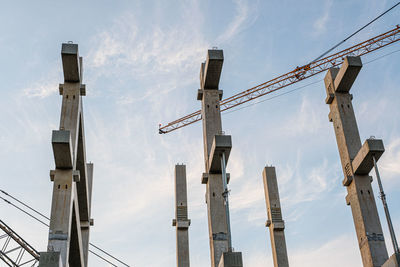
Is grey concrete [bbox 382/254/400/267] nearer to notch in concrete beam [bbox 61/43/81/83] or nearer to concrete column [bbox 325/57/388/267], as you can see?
concrete column [bbox 325/57/388/267]

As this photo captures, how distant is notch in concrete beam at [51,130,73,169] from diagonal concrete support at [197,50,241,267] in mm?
4275

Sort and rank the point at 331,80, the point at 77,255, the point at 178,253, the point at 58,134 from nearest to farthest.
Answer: the point at 58,134 < the point at 331,80 < the point at 77,255 < the point at 178,253

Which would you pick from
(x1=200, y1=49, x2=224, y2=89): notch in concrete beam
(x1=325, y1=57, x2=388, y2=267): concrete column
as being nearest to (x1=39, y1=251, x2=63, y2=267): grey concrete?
(x1=200, y1=49, x2=224, y2=89): notch in concrete beam

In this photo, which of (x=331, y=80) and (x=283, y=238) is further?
(x=283, y=238)

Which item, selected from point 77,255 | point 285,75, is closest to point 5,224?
point 77,255

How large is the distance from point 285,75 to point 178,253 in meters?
36.6

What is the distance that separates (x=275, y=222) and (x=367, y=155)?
8938mm

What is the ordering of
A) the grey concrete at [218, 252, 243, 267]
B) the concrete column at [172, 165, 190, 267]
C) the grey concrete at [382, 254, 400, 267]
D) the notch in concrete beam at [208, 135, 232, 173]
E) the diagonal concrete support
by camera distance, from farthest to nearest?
the concrete column at [172, 165, 190, 267]
the diagonal concrete support
the notch in concrete beam at [208, 135, 232, 173]
the grey concrete at [218, 252, 243, 267]
the grey concrete at [382, 254, 400, 267]

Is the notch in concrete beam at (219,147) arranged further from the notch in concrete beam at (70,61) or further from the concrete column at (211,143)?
the notch in concrete beam at (70,61)

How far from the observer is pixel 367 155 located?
14516mm

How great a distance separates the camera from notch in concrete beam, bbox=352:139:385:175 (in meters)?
14.3

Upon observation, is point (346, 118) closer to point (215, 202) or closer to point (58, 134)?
point (215, 202)

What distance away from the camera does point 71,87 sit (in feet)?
55.9

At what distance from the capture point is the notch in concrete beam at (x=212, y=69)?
56.1 ft
